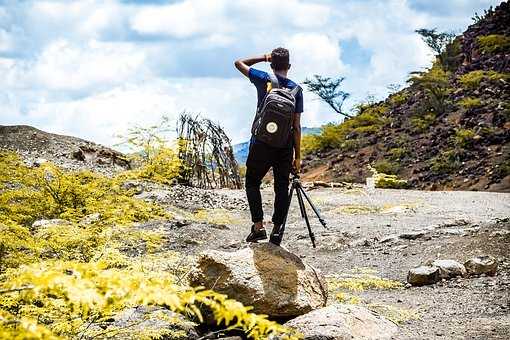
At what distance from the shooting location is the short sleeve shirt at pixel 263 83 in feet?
17.3

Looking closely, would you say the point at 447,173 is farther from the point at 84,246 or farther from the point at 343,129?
the point at 84,246

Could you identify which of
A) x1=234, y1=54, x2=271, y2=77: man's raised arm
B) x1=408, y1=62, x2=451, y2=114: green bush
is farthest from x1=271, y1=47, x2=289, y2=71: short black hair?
x1=408, y1=62, x2=451, y2=114: green bush

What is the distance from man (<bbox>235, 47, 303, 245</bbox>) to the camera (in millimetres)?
5266

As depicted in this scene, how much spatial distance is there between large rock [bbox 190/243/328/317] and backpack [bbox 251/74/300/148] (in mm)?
908

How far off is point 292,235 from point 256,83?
5.38m

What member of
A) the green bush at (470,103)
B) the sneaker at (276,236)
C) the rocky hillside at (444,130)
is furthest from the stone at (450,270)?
the green bush at (470,103)

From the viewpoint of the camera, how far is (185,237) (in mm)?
9547

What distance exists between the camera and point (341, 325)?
15.0 ft

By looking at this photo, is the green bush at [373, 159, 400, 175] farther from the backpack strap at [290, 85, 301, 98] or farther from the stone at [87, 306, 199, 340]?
the stone at [87, 306, 199, 340]

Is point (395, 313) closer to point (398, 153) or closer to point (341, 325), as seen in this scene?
point (341, 325)

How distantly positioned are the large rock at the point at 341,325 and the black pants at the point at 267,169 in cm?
100

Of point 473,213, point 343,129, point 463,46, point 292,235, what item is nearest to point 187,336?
point 292,235

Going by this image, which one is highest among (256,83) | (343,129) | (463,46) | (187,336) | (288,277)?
(463,46)

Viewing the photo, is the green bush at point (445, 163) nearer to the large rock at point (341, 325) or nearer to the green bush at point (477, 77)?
the green bush at point (477, 77)
